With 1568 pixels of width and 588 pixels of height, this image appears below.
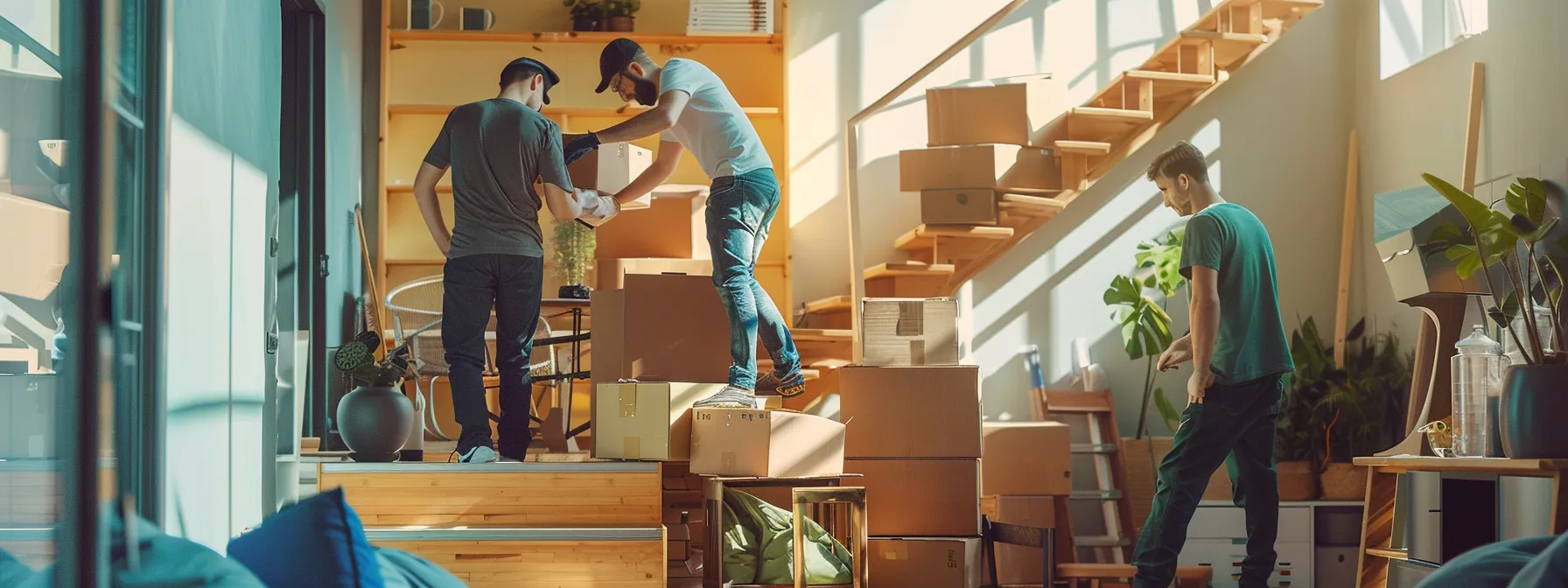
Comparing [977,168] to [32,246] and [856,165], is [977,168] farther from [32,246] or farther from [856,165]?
[32,246]

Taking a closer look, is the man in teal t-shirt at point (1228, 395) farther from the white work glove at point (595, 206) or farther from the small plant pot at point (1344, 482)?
the small plant pot at point (1344, 482)

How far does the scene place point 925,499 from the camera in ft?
16.4

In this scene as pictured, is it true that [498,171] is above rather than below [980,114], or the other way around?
below

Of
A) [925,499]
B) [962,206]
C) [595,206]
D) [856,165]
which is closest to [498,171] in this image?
[595,206]

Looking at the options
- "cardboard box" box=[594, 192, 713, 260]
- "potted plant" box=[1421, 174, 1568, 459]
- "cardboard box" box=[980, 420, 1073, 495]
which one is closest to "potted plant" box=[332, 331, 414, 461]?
"cardboard box" box=[594, 192, 713, 260]

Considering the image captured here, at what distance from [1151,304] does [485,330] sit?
319 centimetres

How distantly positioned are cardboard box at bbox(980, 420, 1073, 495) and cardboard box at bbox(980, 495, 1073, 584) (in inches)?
2.2

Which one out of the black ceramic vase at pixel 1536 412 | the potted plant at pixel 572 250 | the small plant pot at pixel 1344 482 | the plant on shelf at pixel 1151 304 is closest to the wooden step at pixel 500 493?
the potted plant at pixel 572 250


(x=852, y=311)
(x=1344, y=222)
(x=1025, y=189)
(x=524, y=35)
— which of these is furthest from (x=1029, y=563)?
(x=524, y=35)

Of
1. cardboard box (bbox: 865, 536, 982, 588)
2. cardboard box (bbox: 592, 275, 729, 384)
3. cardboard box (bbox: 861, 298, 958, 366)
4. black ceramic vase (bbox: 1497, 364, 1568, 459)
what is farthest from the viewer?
cardboard box (bbox: 861, 298, 958, 366)

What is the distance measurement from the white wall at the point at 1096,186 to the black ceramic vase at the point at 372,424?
2597 mm

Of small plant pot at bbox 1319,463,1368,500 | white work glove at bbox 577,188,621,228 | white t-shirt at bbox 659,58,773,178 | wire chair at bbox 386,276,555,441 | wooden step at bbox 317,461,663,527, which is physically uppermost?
white t-shirt at bbox 659,58,773,178

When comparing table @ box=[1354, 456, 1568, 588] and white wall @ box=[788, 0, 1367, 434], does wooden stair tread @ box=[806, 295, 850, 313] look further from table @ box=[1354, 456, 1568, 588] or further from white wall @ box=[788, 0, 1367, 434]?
table @ box=[1354, 456, 1568, 588]

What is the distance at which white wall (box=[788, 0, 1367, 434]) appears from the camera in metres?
6.81
